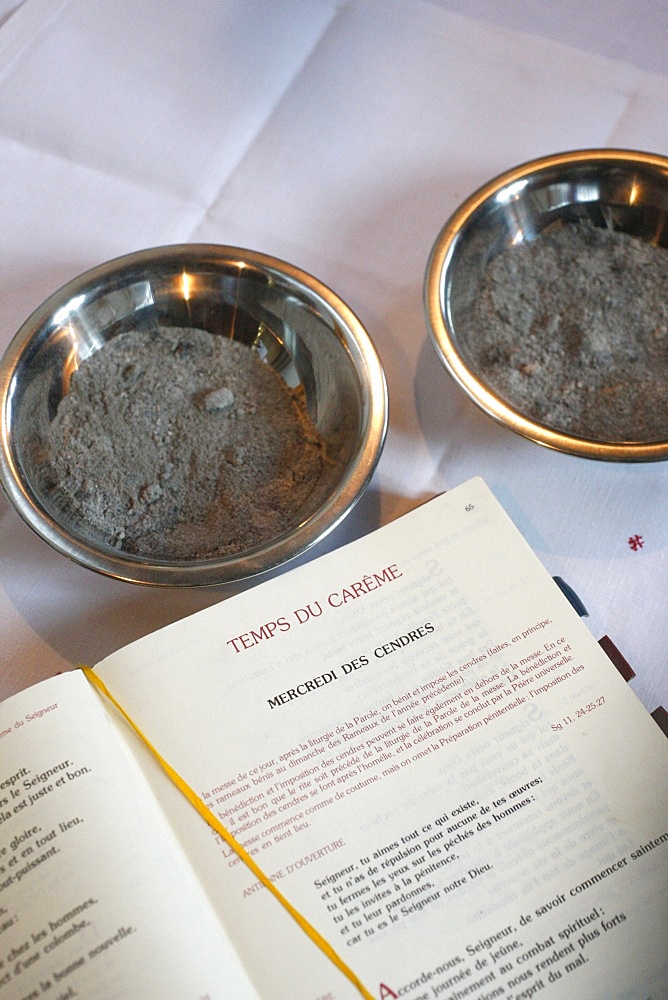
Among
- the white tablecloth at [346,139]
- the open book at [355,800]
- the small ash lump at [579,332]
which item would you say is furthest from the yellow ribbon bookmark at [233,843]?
the small ash lump at [579,332]

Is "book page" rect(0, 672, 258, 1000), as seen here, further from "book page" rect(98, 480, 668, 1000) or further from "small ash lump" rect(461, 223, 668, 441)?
"small ash lump" rect(461, 223, 668, 441)

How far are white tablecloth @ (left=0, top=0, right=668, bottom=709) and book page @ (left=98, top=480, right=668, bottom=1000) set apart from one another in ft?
0.28

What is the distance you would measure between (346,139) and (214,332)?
0.76ft

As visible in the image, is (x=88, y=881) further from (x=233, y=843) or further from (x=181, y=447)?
(x=181, y=447)

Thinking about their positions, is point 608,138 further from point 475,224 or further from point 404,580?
point 404,580

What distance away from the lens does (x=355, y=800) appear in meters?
0.44

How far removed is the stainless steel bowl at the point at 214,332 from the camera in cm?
48

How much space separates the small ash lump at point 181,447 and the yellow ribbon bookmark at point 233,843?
0.10m

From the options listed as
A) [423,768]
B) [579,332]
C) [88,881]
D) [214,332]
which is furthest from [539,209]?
[88,881]

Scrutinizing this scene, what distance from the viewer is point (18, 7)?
749mm

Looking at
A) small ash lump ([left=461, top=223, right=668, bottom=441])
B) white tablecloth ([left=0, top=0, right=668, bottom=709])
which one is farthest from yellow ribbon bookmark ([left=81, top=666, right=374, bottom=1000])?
small ash lump ([left=461, top=223, right=668, bottom=441])

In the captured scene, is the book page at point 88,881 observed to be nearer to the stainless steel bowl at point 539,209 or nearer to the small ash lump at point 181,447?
the small ash lump at point 181,447

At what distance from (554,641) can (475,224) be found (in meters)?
0.31

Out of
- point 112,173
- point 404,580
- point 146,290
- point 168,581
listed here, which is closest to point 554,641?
point 404,580
